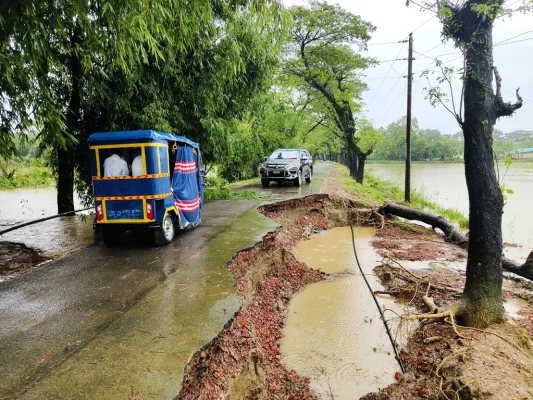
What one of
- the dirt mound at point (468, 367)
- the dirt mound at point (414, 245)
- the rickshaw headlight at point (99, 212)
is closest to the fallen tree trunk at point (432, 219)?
the dirt mound at point (414, 245)

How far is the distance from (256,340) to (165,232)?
11.2 ft

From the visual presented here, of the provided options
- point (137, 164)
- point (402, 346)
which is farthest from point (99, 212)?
point (402, 346)

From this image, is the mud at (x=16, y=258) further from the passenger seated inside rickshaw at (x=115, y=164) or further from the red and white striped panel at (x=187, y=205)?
the red and white striped panel at (x=187, y=205)

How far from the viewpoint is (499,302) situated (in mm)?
4715

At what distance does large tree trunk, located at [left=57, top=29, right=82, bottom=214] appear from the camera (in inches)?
351

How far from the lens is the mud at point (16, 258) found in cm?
586

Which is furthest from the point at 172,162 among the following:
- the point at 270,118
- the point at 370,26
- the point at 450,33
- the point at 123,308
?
the point at 270,118

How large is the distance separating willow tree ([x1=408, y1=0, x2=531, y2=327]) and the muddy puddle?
55.0 inches

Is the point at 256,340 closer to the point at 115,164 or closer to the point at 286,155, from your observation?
the point at 115,164

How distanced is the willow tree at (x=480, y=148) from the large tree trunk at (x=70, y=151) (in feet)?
27.7

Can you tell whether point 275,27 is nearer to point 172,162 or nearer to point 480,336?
point 172,162

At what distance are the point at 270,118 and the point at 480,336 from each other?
21.2m

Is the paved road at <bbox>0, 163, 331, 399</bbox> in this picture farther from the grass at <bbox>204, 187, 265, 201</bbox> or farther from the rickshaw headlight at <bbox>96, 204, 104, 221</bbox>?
the grass at <bbox>204, 187, 265, 201</bbox>

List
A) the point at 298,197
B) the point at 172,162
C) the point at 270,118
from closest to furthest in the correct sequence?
the point at 172,162 < the point at 298,197 < the point at 270,118
